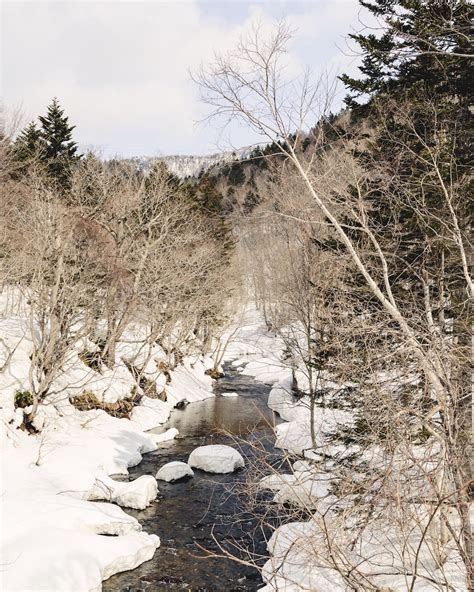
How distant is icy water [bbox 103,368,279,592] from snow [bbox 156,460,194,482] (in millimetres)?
171

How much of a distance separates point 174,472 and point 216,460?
138 centimetres

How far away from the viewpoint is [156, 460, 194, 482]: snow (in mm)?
12812

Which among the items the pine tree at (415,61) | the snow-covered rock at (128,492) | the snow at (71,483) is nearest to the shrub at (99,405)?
the snow at (71,483)

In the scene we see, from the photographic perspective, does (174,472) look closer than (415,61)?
No

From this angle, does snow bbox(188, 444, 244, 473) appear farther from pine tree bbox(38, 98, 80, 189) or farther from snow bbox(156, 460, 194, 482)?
pine tree bbox(38, 98, 80, 189)

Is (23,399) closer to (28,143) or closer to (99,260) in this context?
(99,260)

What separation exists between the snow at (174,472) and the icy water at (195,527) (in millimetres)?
171

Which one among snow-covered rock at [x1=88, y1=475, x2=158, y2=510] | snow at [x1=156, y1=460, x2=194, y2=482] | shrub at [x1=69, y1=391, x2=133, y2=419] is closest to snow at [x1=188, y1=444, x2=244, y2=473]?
snow at [x1=156, y1=460, x2=194, y2=482]

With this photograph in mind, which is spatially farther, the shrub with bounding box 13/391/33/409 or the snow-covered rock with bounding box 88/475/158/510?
the shrub with bounding box 13/391/33/409

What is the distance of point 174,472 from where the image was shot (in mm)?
12867

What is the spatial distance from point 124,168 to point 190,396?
1186cm

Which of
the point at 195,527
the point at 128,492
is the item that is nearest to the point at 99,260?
the point at 128,492

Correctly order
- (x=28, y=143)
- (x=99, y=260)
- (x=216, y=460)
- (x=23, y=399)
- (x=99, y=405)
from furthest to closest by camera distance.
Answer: (x=28, y=143) → (x=99, y=405) → (x=99, y=260) → (x=23, y=399) → (x=216, y=460)

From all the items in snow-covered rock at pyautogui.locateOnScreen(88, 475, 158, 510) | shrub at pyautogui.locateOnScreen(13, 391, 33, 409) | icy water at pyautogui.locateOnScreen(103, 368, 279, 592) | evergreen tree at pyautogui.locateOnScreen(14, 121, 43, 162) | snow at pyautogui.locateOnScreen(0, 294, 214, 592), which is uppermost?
evergreen tree at pyautogui.locateOnScreen(14, 121, 43, 162)
